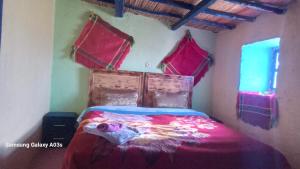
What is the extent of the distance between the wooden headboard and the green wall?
0.13 metres

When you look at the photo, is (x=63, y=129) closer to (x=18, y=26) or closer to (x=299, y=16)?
(x=18, y=26)

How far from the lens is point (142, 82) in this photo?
3428 millimetres

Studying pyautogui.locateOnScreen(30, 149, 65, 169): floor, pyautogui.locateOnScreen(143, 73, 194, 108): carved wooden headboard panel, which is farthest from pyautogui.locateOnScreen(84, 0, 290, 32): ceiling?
pyautogui.locateOnScreen(30, 149, 65, 169): floor

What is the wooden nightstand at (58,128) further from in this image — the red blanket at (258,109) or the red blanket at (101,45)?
the red blanket at (258,109)

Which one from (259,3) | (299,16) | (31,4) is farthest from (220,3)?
(31,4)

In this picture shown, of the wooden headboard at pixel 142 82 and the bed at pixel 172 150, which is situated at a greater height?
the wooden headboard at pixel 142 82

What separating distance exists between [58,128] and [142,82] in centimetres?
146

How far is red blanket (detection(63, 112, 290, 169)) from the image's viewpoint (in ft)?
4.55

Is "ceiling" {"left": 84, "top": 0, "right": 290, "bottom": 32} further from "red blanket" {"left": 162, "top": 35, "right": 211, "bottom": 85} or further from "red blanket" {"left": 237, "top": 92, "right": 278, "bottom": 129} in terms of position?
"red blanket" {"left": 237, "top": 92, "right": 278, "bottom": 129}

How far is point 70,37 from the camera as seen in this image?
10.6 feet

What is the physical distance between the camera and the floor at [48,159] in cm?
233

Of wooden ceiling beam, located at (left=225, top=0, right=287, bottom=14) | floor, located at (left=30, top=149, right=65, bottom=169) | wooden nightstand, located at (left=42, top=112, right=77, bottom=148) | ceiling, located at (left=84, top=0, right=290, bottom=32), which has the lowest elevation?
floor, located at (left=30, top=149, right=65, bottom=169)

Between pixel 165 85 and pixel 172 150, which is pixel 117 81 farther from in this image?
pixel 172 150

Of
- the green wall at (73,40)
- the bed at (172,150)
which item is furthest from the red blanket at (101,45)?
the bed at (172,150)
